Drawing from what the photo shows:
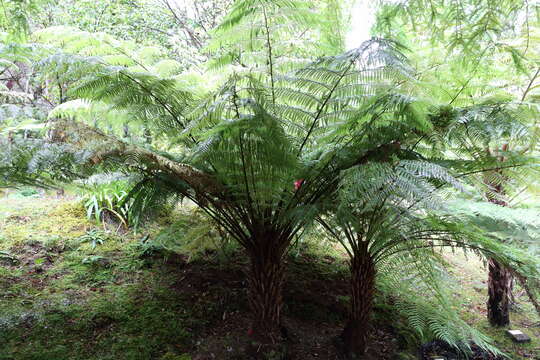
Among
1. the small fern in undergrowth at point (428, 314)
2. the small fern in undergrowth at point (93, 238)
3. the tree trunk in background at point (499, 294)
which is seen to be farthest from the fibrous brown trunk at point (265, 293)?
the tree trunk in background at point (499, 294)

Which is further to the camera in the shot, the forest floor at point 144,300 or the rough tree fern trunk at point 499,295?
the rough tree fern trunk at point 499,295

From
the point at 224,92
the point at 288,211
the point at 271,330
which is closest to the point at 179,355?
the point at 271,330

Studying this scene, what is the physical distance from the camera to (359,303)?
1784 millimetres

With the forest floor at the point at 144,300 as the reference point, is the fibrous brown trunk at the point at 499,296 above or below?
above

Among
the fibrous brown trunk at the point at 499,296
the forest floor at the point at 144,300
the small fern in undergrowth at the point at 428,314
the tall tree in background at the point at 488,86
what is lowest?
the forest floor at the point at 144,300

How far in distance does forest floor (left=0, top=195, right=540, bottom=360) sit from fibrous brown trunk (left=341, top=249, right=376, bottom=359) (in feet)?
0.40

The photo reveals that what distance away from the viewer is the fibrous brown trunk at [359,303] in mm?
1772

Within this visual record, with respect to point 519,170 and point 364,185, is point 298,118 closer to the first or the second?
point 364,185

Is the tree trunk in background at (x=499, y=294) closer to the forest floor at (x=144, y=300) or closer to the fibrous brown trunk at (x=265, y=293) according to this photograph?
the forest floor at (x=144, y=300)

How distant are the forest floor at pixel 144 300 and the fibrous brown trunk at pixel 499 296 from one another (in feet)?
0.28

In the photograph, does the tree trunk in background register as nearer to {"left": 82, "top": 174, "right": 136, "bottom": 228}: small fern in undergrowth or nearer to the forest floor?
the forest floor

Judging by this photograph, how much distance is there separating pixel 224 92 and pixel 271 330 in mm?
1195

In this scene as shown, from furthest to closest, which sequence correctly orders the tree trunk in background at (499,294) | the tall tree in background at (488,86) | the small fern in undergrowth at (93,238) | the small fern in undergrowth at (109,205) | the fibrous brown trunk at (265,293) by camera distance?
the small fern in undergrowth at (109,205), the small fern in undergrowth at (93,238), the tree trunk in background at (499,294), the fibrous brown trunk at (265,293), the tall tree in background at (488,86)

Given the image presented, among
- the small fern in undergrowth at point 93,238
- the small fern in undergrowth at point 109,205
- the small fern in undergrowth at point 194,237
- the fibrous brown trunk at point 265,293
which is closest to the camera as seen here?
the fibrous brown trunk at point 265,293
